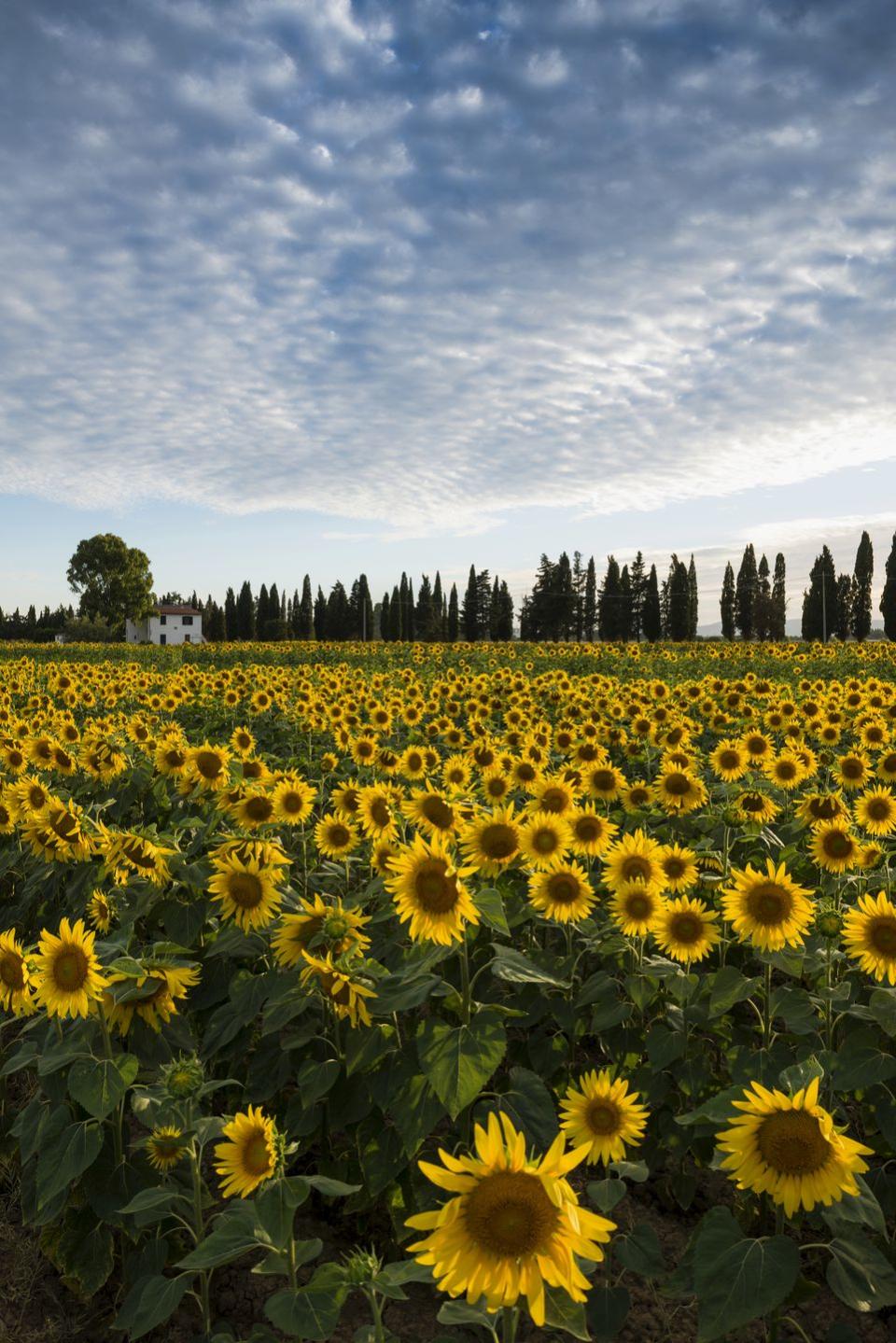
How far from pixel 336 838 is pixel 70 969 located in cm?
A: 186

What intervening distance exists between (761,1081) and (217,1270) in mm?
2250

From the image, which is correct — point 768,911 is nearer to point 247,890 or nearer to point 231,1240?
point 247,890

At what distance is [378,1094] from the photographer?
3.00 m

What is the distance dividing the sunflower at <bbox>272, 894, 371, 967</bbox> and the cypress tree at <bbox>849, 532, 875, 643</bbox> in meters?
90.6

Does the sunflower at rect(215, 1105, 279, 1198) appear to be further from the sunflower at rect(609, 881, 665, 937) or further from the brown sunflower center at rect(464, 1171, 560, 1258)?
the sunflower at rect(609, 881, 665, 937)

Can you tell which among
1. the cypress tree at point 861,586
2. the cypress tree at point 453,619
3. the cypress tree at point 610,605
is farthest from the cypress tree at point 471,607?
the cypress tree at point 861,586

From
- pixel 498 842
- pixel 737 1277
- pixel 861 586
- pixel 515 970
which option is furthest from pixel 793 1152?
pixel 861 586

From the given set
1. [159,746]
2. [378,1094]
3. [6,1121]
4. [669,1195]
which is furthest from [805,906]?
[159,746]

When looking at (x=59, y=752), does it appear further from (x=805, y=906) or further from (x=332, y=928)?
(x=805, y=906)

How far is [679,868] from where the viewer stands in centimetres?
431

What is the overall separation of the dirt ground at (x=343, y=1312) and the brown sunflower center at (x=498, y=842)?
1.53 metres

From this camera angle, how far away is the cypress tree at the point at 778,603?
8900 cm

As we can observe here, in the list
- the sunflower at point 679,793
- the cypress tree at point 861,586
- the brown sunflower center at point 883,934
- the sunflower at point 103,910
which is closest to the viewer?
the brown sunflower center at point 883,934

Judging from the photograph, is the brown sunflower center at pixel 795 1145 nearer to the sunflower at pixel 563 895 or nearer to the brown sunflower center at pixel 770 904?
the brown sunflower center at pixel 770 904
